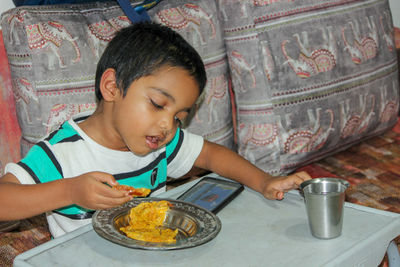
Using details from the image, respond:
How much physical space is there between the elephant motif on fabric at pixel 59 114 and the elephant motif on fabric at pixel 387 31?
49.3 inches

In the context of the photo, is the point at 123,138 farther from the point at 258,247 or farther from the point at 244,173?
the point at 258,247

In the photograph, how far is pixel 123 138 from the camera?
131cm

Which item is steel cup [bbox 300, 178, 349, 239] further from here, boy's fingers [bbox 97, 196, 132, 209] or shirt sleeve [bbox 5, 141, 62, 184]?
shirt sleeve [bbox 5, 141, 62, 184]

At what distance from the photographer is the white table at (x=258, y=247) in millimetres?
977

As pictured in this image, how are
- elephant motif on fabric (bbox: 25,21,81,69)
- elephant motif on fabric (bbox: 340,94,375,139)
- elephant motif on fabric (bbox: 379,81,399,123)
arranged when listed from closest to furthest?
elephant motif on fabric (bbox: 25,21,81,69) < elephant motif on fabric (bbox: 340,94,375,139) < elephant motif on fabric (bbox: 379,81,399,123)

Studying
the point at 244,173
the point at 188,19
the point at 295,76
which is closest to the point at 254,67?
the point at 295,76

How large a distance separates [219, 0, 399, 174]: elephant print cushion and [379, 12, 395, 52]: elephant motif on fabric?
153 millimetres

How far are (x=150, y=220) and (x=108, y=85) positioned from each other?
38 centimetres

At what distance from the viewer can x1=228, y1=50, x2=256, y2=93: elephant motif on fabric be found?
1.86m

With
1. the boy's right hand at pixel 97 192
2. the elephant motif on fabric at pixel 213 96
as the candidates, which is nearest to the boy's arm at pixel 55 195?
the boy's right hand at pixel 97 192

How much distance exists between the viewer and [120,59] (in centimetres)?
132

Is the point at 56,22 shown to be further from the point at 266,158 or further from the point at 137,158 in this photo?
the point at 266,158

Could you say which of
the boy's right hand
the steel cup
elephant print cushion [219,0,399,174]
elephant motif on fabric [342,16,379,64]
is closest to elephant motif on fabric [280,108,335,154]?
elephant print cushion [219,0,399,174]

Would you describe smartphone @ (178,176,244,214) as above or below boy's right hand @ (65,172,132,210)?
below
